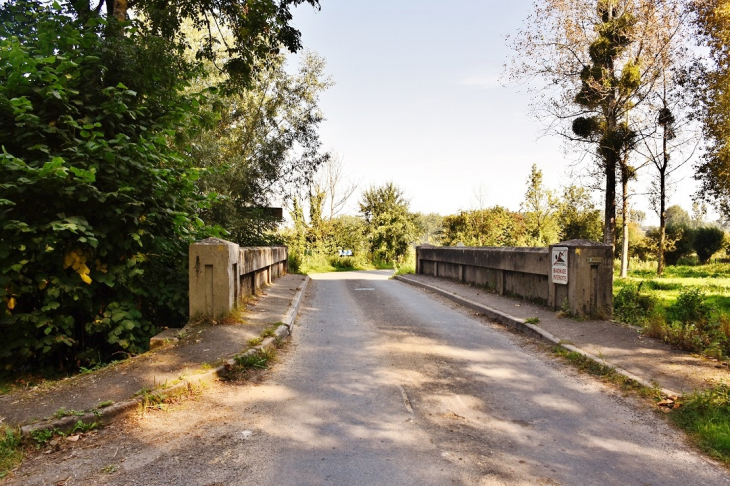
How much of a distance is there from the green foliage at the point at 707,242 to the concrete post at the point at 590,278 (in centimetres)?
3452

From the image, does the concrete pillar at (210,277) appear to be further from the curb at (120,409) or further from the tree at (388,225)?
the tree at (388,225)

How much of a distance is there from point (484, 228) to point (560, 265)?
22558 mm

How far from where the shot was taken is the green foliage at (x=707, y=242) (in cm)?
3575

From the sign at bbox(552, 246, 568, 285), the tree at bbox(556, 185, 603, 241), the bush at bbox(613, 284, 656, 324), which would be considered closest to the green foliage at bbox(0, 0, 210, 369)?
the sign at bbox(552, 246, 568, 285)

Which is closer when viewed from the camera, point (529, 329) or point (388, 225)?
point (529, 329)

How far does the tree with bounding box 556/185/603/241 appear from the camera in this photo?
112 ft

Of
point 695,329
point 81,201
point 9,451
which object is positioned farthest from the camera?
point 695,329

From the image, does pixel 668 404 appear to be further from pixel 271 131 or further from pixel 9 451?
pixel 271 131

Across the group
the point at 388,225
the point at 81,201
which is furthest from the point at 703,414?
the point at 388,225

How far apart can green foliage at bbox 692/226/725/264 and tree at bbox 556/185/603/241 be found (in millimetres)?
8169

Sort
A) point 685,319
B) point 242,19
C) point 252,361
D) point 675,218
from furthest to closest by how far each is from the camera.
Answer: point 675,218 → point 242,19 → point 685,319 → point 252,361

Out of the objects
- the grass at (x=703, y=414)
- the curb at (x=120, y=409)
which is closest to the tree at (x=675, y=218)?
the grass at (x=703, y=414)

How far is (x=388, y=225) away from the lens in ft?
114

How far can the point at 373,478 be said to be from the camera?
10.0 ft
